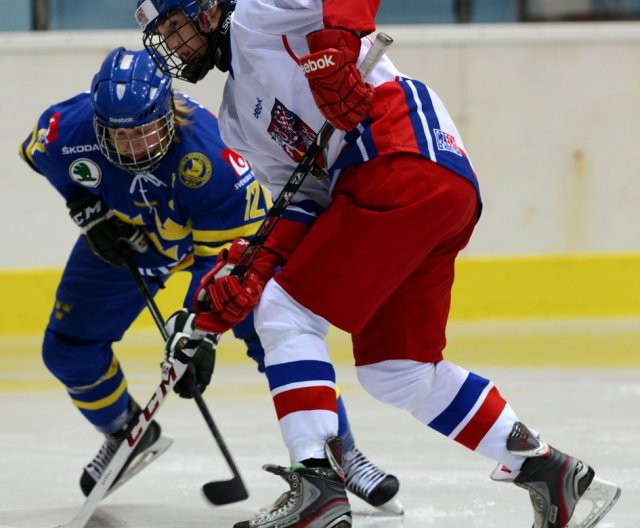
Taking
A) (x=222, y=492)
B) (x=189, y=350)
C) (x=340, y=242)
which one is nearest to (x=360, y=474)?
(x=222, y=492)

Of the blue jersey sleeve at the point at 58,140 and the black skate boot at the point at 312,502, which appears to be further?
the blue jersey sleeve at the point at 58,140

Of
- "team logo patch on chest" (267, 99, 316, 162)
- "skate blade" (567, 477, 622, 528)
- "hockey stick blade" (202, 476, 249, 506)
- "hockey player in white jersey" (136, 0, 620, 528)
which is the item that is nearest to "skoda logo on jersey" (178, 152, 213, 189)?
"hockey player in white jersey" (136, 0, 620, 528)

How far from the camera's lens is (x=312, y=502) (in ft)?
5.54

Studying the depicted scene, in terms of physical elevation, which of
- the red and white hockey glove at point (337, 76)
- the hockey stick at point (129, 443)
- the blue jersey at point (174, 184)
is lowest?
the hockey stick at point (129, 443)

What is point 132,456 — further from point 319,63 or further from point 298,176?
point 319,63

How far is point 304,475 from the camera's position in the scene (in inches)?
66.7

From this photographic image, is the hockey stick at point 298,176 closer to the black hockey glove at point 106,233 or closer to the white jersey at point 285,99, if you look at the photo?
the white jersey at point 285,99

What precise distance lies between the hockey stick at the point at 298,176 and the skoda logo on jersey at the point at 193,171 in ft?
1.57

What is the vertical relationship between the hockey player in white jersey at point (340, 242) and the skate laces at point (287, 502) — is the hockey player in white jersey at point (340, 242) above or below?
above

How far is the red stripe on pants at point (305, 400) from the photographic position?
174 centimetres

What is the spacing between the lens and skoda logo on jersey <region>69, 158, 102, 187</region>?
2.46 metres

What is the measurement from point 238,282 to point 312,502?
376mm

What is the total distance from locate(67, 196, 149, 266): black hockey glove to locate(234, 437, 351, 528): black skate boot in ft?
3.15

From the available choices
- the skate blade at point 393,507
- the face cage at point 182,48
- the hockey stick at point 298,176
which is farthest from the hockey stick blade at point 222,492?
the face cage at point 182,48
